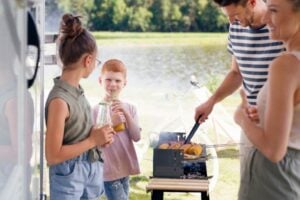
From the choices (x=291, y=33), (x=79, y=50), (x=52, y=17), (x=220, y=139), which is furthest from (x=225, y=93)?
(x=220, y=139)

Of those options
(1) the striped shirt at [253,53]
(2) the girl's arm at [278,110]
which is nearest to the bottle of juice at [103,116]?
(1) the striped shirt at [253,53]

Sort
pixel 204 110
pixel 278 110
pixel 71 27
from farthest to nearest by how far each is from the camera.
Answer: pixel 204 110 → pixel 71 27 → pixel 278 110

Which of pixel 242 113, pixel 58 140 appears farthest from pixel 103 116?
pixel 242 113

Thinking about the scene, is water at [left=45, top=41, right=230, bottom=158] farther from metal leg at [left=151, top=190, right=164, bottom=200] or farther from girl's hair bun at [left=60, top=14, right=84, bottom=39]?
girl's hair bun at [left=60, top=14, right=84, bottom=39]

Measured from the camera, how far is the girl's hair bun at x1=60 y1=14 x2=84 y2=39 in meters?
1.99

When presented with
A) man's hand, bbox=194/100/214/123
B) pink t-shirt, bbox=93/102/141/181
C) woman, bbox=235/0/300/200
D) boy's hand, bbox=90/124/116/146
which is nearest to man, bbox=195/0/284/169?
man's hand, bbox=194/100/214/123

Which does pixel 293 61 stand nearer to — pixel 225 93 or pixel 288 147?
pixel 288 147

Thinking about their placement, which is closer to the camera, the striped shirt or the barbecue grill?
the striped shirt

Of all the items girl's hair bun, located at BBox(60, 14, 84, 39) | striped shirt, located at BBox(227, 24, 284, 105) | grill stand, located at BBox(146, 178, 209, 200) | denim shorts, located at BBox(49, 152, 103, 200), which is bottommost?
grill stand, located at BBox(146, 178, 209, 200)

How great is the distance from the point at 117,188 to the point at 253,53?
84 centimetres

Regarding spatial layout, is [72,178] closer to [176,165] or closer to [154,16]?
[176,165]

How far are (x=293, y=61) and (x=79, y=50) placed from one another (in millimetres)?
783

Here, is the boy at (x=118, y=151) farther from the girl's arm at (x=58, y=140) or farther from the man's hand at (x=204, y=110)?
the girl's arm at (x=58, y=140)

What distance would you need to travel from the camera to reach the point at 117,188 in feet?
8.25
